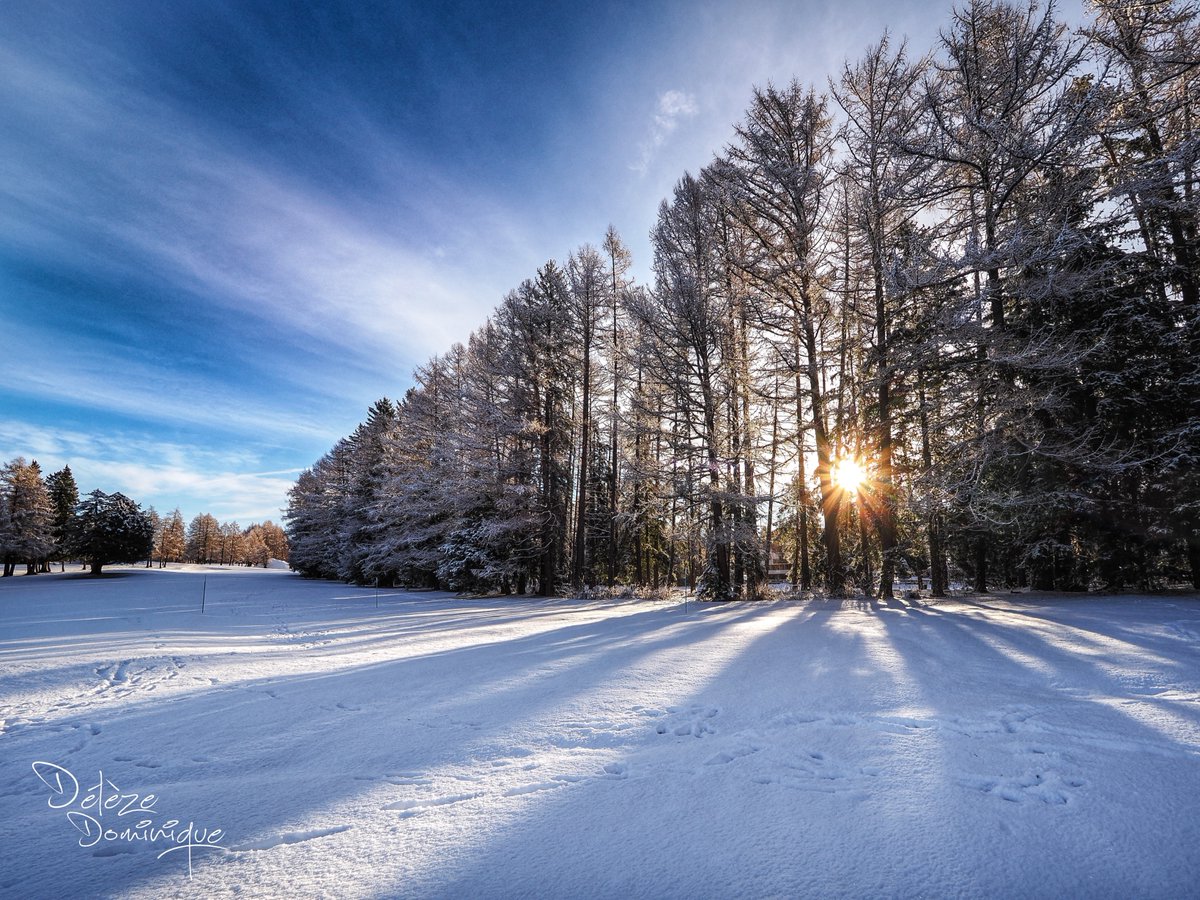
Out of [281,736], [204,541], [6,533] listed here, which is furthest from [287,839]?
[204,541]

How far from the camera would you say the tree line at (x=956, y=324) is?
924 cm

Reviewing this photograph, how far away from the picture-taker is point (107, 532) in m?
37.4

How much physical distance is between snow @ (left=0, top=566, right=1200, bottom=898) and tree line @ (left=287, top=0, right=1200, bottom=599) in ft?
18.1

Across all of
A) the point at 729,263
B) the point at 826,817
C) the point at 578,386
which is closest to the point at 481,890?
the point at 826,817

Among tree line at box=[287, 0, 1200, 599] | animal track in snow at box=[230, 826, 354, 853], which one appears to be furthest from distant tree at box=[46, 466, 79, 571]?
animal track in snow at box=[230, 826, 354, 853]

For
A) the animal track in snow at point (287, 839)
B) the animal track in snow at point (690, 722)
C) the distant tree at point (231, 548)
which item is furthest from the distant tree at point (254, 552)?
the animal track in snow at point (287, 839)

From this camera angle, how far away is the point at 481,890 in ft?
6.13

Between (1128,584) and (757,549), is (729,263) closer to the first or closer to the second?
(757,549)

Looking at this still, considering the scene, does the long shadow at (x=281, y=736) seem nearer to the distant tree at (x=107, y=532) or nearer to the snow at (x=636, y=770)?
the snow at (x=636, y=770)

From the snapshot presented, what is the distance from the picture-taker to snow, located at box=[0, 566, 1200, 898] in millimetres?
1972

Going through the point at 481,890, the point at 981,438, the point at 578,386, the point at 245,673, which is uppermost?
the point at 578,386

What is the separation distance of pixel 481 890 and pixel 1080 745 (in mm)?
3483

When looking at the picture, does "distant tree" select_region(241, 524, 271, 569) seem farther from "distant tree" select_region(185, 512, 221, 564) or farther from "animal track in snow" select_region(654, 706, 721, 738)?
"animal track in snow" select_region(654, 706, 721, 738)

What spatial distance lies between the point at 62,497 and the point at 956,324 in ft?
238
